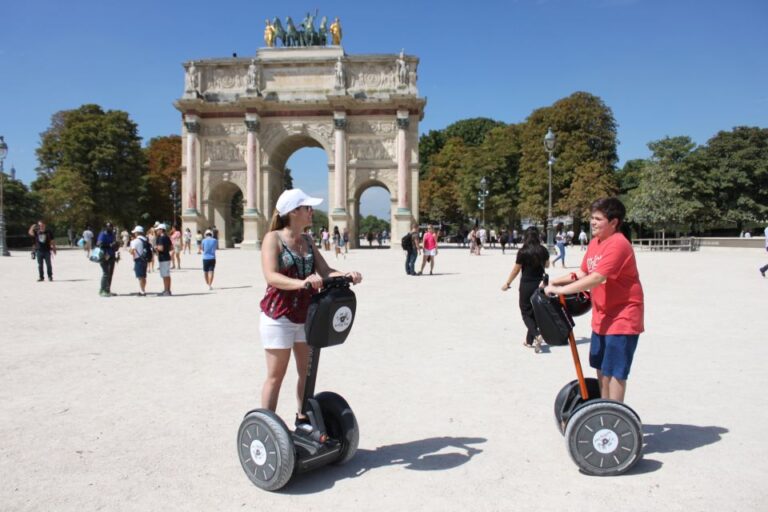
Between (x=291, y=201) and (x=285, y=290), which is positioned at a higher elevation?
(x=291, y=201)

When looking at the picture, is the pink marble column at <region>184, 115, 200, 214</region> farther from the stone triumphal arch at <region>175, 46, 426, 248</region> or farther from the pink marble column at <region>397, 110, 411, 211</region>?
the pink marble column at <region>397, 110, 411, 211</region>

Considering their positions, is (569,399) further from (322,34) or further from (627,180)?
(627,180)

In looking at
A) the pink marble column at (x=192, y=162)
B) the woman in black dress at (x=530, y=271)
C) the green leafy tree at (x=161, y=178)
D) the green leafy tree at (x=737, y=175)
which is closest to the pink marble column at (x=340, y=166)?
the pink marble column at (x=192, y=162)

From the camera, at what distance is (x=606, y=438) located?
4.26m

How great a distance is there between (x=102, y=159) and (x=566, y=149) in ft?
133

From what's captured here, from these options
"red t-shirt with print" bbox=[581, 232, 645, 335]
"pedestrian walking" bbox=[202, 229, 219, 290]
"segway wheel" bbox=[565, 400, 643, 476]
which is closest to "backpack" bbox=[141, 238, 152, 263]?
"pedestrian walking" bbox=[202, 229, 219, 290]

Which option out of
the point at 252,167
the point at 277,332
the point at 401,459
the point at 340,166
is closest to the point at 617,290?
the point at 401,459

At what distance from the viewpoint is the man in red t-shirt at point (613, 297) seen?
4.38m

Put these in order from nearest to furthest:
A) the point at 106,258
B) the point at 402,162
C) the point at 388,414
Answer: the point at 388,414 < the point at 106,258 < the point at 402,162

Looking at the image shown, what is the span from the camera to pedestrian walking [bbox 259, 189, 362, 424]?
13.5 feet

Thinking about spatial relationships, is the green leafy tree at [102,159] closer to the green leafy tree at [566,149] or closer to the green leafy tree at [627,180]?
the green leafy tree at [566,149]

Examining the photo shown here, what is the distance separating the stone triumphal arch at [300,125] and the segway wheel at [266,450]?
1607 inches

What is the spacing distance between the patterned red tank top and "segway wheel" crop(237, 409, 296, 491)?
674mm

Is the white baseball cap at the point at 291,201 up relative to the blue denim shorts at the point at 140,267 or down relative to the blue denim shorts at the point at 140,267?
up
